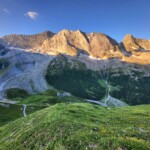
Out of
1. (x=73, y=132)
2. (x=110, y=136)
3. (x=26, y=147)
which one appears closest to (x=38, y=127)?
(x=26, y=147)

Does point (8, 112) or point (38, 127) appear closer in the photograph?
point (38, 127)

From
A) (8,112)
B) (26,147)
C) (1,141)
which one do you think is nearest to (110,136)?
(26,147)

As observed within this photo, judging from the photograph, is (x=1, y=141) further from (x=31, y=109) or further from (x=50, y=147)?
(x=31, y=109)

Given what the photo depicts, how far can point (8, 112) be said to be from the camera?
556 ft

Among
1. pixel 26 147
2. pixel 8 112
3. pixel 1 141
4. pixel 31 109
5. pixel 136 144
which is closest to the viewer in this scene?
pixel 136 144

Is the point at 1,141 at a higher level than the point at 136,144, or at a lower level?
lower

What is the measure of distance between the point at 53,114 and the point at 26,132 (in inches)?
266

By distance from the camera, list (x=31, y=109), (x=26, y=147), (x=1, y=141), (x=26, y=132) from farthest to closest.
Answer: (x=31, y=109) → (x=1, y=141) → (x=26, y=132) → (x=26, y=147)

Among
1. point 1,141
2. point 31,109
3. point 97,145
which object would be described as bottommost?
point 31,109

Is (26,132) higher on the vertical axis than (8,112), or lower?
higher

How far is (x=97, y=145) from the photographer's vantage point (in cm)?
3409

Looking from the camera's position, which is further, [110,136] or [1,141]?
[1,141]

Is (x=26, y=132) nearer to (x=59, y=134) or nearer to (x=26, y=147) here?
(x=26, y=147)

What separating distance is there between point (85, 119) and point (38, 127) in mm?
8879
